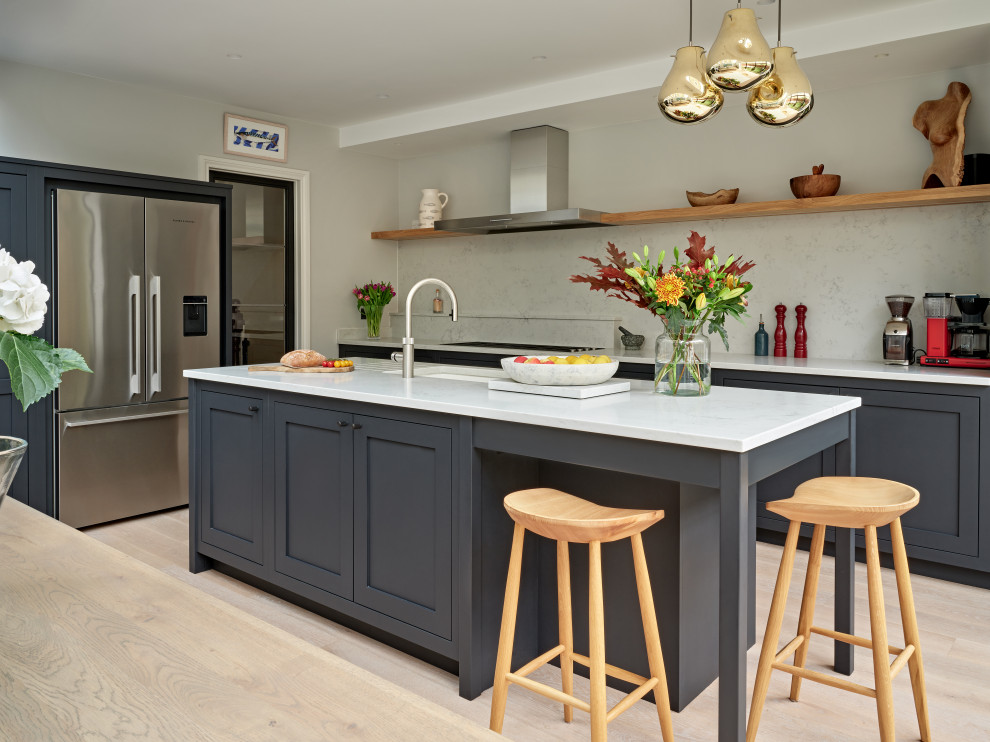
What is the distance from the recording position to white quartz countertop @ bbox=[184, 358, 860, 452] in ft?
5.99

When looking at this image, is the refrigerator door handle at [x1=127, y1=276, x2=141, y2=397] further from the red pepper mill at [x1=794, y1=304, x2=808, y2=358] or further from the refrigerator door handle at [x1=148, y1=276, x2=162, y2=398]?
the red pepper mill at [x1=794, y1=304, x2=808, y2=358]

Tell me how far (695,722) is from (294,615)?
151 cm

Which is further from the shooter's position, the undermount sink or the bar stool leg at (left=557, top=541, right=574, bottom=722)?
the undermount sink

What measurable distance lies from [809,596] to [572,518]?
856 mm

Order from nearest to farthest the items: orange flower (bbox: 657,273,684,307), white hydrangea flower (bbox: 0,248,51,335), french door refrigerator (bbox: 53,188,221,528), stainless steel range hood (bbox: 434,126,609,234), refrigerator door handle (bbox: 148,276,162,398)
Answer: white hydrangea flower (bbox: 0,248,51,335) → orange flower (bbox: 657,273,684,307) → french door refrigerator (bbox: 53,188,221,528) → refrigerator door handle (bbox: 148,276,162,398) → stainless steel range hood (bbox: 434,126,609,234)

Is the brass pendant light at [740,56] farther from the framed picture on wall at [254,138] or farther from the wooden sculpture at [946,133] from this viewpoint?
the framed picture on wall at [254,138]

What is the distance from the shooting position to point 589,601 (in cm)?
183

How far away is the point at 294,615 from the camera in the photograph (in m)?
2.87

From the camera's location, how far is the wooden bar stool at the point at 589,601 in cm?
174

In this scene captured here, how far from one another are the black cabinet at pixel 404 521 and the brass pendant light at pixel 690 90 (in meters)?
1.23

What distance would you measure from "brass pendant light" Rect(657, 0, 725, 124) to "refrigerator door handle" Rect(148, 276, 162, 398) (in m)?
2.93

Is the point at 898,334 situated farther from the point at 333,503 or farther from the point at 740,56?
the point at 333,503

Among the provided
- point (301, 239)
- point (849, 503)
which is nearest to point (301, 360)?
point (849, 503)

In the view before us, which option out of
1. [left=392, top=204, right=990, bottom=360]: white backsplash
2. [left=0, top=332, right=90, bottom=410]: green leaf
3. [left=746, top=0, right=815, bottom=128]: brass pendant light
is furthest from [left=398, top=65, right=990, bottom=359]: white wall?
[left=0, top=332, right=90, bottom=410]: green leaf
